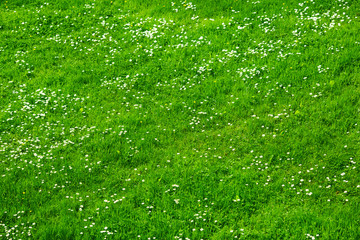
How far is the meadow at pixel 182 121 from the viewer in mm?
6992

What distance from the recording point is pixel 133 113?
9672mm

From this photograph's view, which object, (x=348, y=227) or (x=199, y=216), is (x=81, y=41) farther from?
(x=348, y=227)

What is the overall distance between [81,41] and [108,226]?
730 cm

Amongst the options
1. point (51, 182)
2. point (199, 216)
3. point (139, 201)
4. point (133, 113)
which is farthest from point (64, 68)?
point (199, 216)

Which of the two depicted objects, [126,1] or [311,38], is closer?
[311,38]

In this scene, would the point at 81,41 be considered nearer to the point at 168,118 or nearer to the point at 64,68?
the point at 64,68

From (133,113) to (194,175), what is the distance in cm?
256

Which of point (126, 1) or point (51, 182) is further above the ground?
point (126, 1)

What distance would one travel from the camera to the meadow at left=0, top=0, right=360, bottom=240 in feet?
22.9

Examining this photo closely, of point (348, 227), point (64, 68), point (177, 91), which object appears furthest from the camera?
point (64, 68)

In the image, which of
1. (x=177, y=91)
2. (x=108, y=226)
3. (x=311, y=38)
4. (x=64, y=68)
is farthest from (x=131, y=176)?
(x=311, y=38)

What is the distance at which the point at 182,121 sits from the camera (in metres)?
9.33

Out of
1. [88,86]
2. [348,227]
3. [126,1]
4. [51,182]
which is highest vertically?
[126,1]

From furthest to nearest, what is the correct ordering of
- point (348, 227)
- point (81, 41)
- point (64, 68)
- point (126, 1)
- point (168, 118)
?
1. point (126, 1)
2. point (81, 41)
3. point (64, 68)
4. point (168, 118)
5. point (348, 227)
